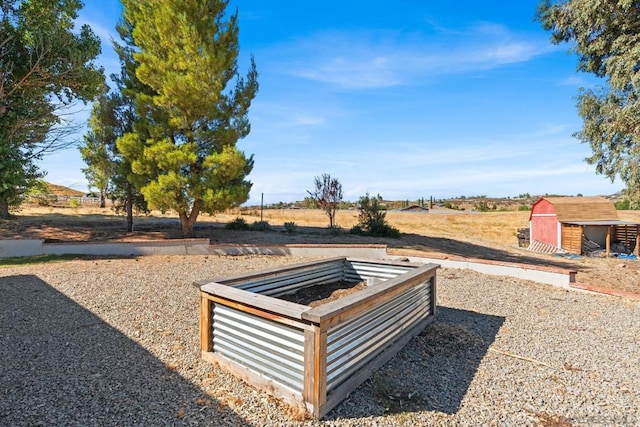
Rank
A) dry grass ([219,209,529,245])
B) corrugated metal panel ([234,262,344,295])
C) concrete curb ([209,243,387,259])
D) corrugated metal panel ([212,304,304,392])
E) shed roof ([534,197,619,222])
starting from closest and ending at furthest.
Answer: corrugated metal panel ([212,304,304,392])
corrugated metal panel ([234,262,344,295])
concrete curb ([209,243,387,259])
shed roof ([534,197,619,222])
dry grass ([219,209,529,245])

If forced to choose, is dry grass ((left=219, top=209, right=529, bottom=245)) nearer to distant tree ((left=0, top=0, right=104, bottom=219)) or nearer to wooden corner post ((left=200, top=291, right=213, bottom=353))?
distant tree ((left=0, top=0, right=104, bottom=219))

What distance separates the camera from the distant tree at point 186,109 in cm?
1048

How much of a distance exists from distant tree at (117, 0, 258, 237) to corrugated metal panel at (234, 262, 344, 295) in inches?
246

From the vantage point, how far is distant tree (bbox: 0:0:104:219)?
9383mm

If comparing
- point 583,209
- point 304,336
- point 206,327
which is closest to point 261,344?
point 304,336

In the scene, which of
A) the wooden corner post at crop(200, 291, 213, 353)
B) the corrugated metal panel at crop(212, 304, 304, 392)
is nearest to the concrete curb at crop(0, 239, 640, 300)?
the wooden corner post at crop(200, 291, 213, 353)

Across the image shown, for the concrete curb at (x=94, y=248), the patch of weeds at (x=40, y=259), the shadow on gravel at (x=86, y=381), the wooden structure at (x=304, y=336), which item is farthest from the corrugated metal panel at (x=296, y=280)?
the patch of weeds at (x=40, y=259)

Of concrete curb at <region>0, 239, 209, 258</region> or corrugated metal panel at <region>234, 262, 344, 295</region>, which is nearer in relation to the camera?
corrugated metal panel at <region>234, 262, 344, 295</region>

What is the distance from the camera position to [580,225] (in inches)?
747

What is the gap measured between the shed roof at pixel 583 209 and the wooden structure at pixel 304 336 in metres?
21.0

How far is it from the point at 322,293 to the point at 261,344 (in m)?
1.91

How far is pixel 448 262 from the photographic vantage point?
934 centimetres

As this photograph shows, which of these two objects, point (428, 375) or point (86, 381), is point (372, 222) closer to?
point (428, 375)

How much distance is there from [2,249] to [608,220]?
93.5 ft
